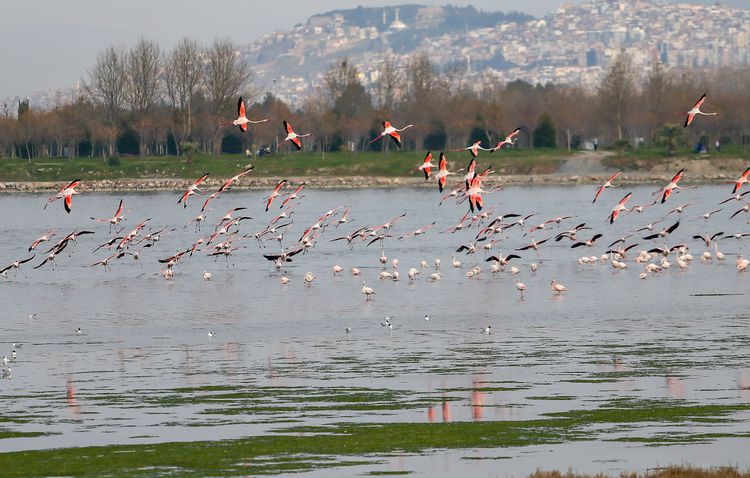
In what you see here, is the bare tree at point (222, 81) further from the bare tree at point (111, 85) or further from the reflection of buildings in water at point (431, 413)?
the reflection of buildings in water at point (431, 413)

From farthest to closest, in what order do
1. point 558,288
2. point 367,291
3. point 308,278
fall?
point 308,278 < point 558,288 < point 367,291

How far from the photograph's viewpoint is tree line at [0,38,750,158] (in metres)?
126

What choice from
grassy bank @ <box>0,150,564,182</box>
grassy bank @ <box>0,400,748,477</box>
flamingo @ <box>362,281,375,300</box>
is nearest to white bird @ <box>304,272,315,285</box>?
flamingo @ <box>362,281,375,300</box>

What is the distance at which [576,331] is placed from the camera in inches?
1249

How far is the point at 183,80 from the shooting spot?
13175cm

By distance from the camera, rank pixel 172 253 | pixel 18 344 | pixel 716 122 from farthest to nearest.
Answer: pixel 716 122 → pixel 172 253 → pixel 18 344

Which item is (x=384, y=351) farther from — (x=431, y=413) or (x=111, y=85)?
(x=111, y=85)

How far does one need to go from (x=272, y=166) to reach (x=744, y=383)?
297 ft

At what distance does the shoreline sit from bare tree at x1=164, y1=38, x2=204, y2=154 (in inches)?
723

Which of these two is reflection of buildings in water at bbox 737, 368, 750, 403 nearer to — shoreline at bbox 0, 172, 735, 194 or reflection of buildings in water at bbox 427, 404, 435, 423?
reflection of buildings in water at bbox 427, 404, 435, 423

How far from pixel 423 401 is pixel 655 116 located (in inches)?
4348

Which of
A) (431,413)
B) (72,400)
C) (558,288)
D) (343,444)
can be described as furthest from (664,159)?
(343,444)

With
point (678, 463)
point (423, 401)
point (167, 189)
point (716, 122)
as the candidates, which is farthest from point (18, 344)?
point (716, 122)

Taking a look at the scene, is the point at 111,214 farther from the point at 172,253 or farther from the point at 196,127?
the point at 196,127
